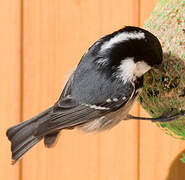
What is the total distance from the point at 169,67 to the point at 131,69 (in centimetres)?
8

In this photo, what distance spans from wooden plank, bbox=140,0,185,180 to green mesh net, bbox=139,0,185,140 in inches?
9.9

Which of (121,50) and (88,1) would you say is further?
(88,1)

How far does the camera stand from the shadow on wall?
47.7 inches

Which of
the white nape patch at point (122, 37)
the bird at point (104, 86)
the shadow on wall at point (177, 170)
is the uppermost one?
the white nape patch at point (122, 37)

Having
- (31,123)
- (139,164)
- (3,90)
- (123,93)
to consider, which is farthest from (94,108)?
(3,90)

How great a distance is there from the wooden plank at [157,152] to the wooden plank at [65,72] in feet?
0.09

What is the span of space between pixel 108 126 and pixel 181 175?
313 mm

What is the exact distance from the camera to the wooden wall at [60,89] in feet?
4.11

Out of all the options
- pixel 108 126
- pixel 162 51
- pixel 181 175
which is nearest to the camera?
pixel 162 51

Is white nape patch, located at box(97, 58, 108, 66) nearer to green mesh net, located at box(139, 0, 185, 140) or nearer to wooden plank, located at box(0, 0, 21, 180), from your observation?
green mesh net, located at box(139, 0, 185, 140)

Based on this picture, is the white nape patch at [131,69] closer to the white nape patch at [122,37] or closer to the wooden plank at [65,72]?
the white nape patch at [122,37]

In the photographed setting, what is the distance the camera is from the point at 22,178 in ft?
4.64

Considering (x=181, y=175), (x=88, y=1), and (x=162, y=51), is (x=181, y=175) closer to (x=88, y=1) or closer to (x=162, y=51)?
(x=162, y=51)

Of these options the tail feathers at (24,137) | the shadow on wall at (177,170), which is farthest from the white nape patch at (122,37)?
the shadow on wall at (177,170)
